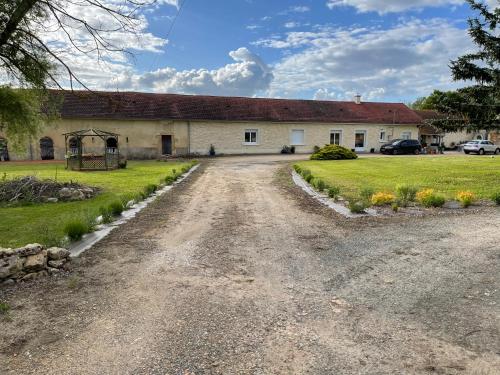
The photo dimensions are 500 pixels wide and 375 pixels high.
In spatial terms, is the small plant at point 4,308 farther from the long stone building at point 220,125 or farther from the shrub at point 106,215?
the long stone building at point 220,125

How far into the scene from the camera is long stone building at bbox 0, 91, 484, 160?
1192 inches

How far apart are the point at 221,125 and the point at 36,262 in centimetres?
2917

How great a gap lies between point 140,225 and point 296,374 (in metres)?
5.73

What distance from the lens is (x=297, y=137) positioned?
36.6m

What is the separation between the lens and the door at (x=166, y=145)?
32.2 meters

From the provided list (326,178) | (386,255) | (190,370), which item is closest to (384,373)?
(190,370)

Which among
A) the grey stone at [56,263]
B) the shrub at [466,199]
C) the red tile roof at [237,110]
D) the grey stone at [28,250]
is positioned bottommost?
the grey stone at [56,263]

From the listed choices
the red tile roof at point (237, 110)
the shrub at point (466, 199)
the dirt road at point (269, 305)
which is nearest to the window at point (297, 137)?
the red tile roof at point (237, 110)

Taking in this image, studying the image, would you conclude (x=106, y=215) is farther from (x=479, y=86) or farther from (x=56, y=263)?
(x=479, y=86)

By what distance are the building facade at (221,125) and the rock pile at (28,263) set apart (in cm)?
2352

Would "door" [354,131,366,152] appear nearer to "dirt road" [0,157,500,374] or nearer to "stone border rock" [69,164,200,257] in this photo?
"stone border rock" [69,164,200,257]

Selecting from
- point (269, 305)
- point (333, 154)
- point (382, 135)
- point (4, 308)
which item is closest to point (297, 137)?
point (333, 154)

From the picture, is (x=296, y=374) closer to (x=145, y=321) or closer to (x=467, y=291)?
(x=145, y=321)

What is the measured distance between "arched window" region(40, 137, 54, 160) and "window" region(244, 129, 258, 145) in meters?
15.6
